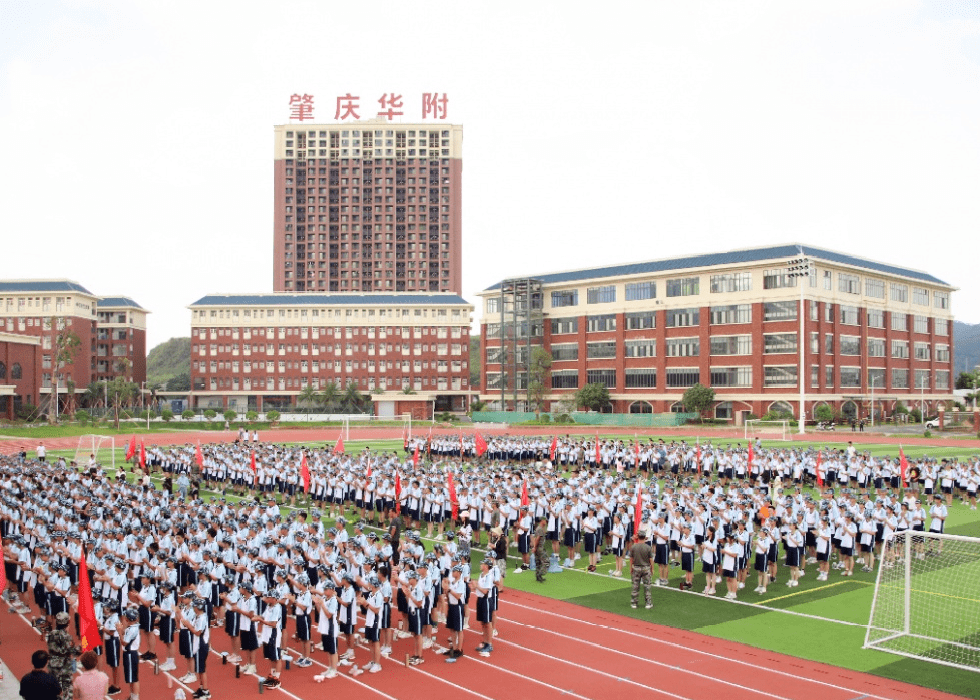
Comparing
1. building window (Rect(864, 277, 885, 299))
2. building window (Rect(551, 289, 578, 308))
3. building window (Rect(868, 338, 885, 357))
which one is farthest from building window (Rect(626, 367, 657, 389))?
building window (Rect(864, 277, 885, 299))

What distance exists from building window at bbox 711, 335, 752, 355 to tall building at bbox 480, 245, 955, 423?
97 mm

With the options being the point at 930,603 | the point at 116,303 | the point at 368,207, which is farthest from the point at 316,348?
the point at 930,603

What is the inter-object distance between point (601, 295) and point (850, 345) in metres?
24.6

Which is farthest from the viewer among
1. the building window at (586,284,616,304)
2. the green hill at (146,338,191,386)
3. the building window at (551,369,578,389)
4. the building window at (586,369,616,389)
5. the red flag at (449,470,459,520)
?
the green hill at (146,338,191,386)

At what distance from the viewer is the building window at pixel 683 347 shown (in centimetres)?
7694

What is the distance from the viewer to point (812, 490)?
33.1 m

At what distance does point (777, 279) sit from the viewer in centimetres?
7088

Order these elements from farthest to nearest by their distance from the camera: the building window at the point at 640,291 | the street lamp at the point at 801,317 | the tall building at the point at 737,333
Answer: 1. the building window at the point at 640,291
2. the tall building at the point at 737,333
3. the street lamp at the point at 801,317

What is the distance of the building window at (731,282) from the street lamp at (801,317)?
164 inches

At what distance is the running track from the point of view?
11.8 metres

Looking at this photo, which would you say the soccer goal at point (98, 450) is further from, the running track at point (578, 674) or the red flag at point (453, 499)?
the running track at point (578, 674)

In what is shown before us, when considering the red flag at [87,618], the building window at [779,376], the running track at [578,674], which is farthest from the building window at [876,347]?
the red flag at [87,618]

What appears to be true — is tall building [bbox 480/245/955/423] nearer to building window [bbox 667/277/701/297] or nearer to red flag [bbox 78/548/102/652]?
building window [bbox 667/277/701/297]

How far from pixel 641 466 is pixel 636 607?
73.9 feet
